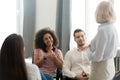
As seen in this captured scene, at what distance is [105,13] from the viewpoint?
109 inches

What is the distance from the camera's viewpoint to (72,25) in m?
4.11

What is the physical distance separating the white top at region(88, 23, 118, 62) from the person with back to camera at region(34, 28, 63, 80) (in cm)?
72

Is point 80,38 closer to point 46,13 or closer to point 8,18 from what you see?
point 46,13

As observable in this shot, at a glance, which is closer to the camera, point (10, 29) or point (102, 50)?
point (102, 50)

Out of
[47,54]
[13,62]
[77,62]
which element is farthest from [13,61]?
[77,62]

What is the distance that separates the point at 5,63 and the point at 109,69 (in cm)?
125

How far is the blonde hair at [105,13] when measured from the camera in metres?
2.77

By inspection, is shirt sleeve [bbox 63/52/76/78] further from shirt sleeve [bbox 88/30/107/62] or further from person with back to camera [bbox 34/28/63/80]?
shirt sleeve [bbox 88/30/107/62]

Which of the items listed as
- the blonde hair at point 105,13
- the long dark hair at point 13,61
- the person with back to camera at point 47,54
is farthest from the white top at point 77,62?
the long dark hair at point 13,61

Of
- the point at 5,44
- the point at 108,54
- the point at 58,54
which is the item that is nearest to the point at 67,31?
the point at 58,54

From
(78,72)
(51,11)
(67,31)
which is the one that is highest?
(51,11)

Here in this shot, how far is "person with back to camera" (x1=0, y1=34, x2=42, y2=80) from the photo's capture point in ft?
6.77

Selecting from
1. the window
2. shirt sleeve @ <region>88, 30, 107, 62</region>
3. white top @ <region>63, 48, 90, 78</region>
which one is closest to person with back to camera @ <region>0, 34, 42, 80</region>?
shirt sleeve @ <region>88, 30, 107, 62</region>

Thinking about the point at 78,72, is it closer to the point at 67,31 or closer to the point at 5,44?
the point at 67,31
